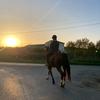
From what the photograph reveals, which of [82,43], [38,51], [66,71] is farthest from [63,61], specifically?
[82,43]

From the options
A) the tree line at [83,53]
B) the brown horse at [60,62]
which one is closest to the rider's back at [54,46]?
the brown horse at [60,62]

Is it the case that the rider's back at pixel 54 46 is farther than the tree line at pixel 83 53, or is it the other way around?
the tree line at pixel 83 53

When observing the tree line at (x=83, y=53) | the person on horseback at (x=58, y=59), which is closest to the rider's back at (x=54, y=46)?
the person on horseback at (x=58, y=59)

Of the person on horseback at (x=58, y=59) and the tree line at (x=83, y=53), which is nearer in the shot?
the person on horseback at (x=58, y=59)

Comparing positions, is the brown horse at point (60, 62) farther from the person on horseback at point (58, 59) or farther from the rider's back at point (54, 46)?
the rider's back at point (54, 46)

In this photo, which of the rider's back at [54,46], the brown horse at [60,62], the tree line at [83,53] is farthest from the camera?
the tree line at [83,53]

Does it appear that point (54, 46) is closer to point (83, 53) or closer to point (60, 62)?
point (60, 62)

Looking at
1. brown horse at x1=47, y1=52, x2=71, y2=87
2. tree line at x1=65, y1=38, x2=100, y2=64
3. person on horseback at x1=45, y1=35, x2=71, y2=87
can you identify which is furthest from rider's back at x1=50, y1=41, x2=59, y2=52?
tree line at x1=65, y1=38, x2=100, y2=64

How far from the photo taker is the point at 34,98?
34.3 feet

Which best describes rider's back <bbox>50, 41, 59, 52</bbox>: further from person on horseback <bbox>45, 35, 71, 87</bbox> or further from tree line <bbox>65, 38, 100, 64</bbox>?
tree line <bbox>65, 38, 100, 64</bbox>

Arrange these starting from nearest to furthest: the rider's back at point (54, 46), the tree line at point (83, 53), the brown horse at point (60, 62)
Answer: the brown horse at point (60, 62) → the rider's back at point (54, 46) → the tree line at point (83, 53)

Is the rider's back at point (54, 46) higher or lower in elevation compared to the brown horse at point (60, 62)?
higher

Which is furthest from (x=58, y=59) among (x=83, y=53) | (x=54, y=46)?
(x=83, y=53)

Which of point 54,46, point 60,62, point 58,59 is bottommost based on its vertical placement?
point 60,62
